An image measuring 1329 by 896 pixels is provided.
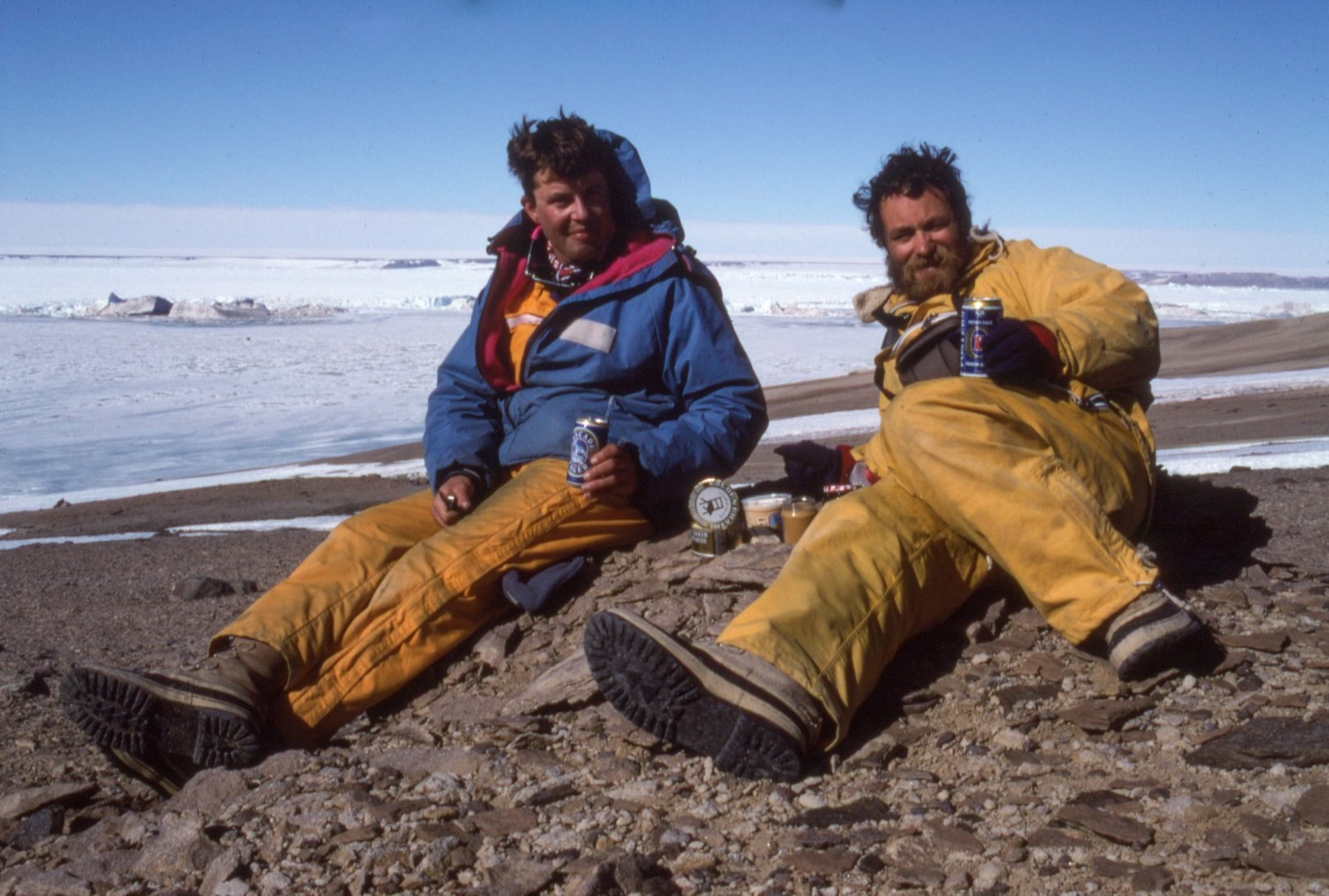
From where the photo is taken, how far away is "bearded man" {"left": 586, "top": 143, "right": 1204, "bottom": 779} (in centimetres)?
239

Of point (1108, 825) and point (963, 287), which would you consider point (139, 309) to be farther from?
point (1108, 825)

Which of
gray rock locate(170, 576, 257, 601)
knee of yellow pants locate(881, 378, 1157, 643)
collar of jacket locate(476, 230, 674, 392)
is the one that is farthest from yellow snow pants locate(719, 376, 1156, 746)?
gray rock locate(170, 576, 257, 601)

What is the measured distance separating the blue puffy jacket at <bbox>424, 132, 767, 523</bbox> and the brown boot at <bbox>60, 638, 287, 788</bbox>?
1.03 meters

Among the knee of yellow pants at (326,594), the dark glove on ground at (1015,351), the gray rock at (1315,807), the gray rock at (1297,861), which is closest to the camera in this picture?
the gray rock at (1297,861)

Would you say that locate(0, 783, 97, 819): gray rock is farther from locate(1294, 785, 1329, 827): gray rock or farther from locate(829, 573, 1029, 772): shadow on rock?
locate(1294, 785, 1329, 827): gray rock

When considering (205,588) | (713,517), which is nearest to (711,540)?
(713,517)

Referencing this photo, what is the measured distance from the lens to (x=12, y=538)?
734cm

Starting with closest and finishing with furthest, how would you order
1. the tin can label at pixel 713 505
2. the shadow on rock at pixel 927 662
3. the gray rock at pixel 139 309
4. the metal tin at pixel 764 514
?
1. the shadow on rock at pixel 927 662
2. the tin can label at pixel 713 505
3. the metal tin at pixel 764 514
4. the gray rock at pixel 139 309

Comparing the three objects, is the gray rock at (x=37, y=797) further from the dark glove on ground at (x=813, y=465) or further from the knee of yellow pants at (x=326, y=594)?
the dark glove on ground at (x=813, y=465)

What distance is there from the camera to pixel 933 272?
337cm

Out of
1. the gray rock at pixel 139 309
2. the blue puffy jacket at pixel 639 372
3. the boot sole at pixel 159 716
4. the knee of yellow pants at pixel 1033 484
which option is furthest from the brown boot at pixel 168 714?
the gray rock at pixel 139 309

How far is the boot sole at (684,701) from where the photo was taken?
2.34m

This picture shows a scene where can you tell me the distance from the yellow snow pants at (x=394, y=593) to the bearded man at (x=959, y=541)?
0.81m

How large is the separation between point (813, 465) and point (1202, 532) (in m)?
1.21
